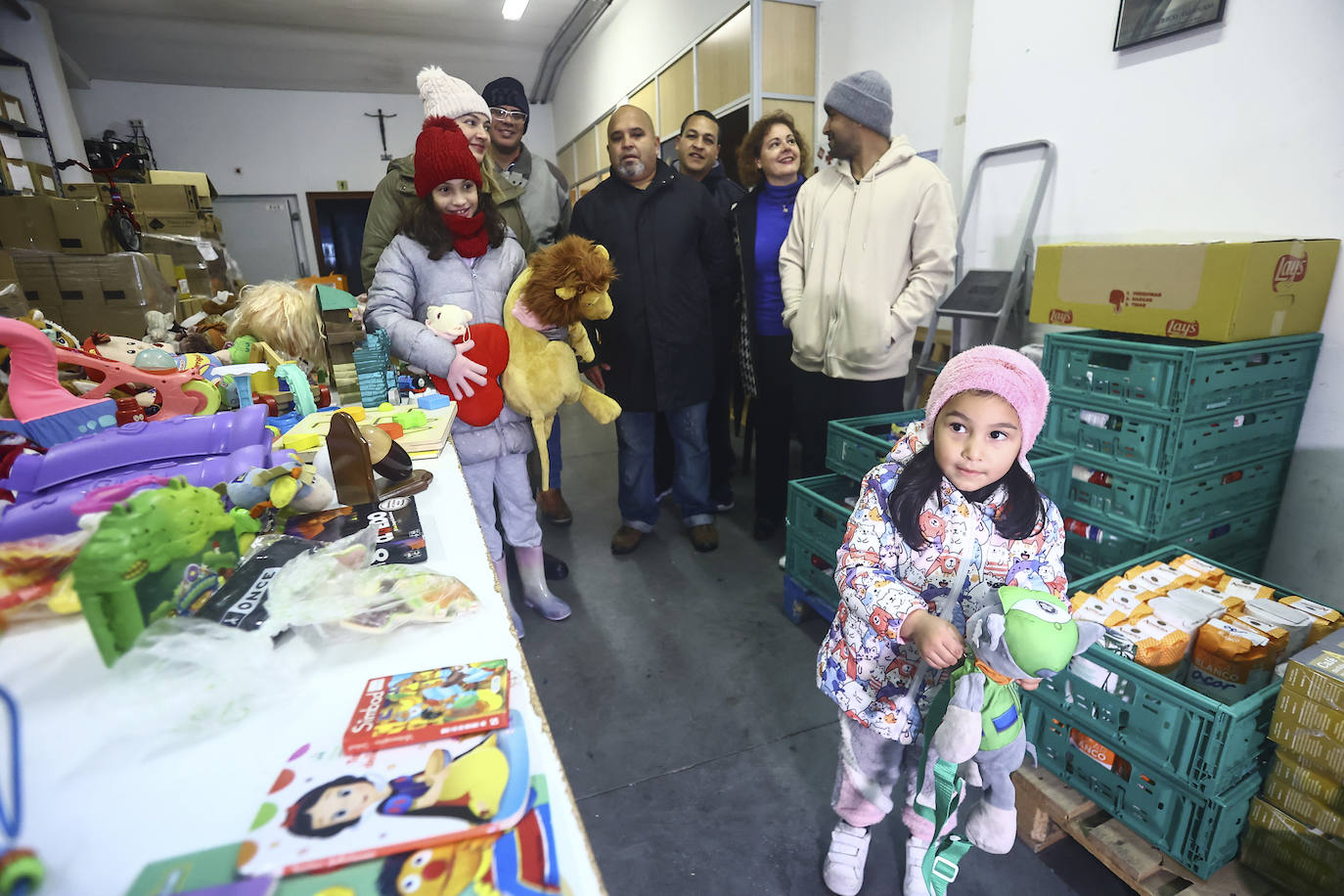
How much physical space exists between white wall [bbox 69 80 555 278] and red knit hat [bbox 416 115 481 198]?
6831 millimetres

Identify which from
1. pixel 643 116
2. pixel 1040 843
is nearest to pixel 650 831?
pixel 1040 843

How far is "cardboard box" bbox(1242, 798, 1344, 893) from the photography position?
1.10 meters

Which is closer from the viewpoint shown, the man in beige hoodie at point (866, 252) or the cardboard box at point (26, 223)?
the man in beige hoodie at point (866, 252)

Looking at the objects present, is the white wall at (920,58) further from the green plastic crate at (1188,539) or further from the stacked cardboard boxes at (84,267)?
the stacked cardboard boxes at (84,267)

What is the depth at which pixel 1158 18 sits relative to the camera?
206 cm

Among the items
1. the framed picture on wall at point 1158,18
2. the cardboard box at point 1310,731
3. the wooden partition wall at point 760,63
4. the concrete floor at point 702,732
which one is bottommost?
the concrete floor at point 702,732

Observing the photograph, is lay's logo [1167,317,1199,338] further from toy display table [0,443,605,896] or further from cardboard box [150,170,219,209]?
cardboard box [150,170,219,209]

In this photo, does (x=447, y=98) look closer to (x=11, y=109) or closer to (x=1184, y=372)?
(x=1184, y=372)

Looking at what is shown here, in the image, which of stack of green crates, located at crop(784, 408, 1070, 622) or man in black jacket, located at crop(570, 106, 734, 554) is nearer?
stack of green crates, located at crop(784, 408, 1070, 622)

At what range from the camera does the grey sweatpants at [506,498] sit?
1.88 m

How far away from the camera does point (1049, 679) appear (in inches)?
53.9

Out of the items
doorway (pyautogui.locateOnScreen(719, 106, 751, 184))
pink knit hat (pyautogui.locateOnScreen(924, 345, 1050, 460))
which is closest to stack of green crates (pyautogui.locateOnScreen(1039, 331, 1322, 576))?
pink knit hat (pyautogui.locateOnScreen(924, 345, 1050, 460))

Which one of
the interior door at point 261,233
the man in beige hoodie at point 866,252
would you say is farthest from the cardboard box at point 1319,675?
the interior door at point 261,233

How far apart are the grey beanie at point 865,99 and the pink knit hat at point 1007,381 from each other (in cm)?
125
